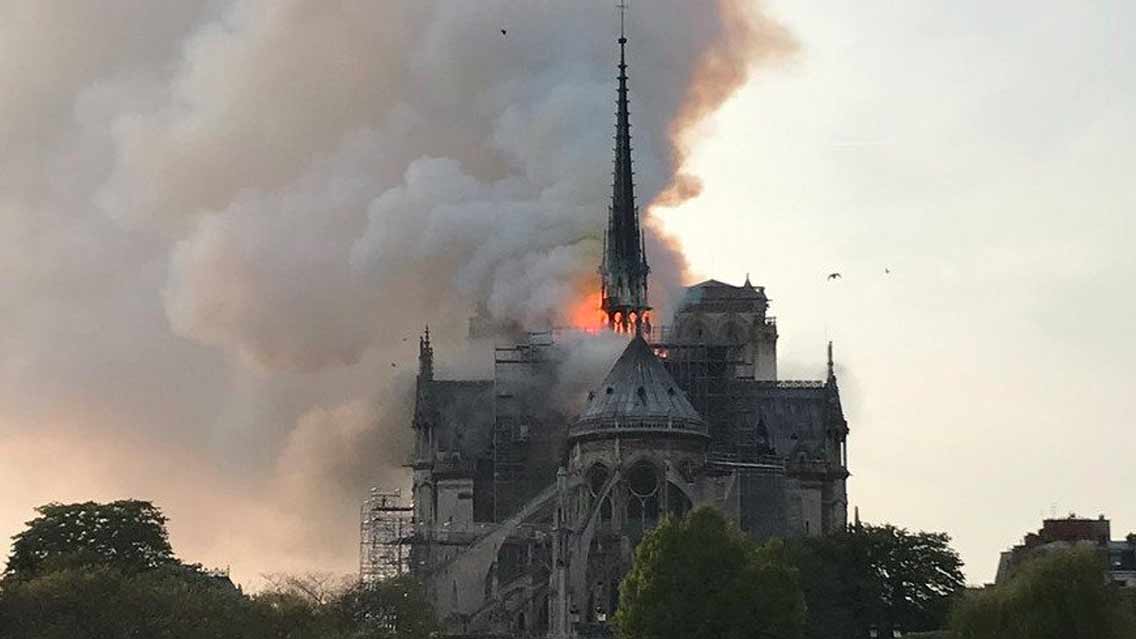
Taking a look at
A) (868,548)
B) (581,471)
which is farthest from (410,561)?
(868,548)

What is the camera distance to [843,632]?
6590 inches

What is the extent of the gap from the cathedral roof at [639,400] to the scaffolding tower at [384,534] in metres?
13.3

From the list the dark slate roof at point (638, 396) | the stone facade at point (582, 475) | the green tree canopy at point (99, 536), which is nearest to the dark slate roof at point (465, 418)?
the stone facade at point (582, 475)

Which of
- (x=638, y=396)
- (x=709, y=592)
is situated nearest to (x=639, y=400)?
(x=638, y=396)

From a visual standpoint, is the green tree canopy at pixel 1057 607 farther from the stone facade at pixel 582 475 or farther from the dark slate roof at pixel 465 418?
the dark slate roof at pixel 465 418

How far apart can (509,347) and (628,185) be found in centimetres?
1112

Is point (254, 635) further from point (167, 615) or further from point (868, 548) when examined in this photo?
point (868, 548)

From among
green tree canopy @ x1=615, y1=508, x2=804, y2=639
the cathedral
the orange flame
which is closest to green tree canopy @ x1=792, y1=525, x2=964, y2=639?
the cathedral

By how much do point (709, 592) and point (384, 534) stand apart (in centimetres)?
4907

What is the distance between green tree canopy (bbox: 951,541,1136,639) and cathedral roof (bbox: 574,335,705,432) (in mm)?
54331

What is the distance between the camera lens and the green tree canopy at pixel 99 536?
505 feet

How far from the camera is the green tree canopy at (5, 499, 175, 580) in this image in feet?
505

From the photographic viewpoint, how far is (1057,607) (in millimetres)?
121688

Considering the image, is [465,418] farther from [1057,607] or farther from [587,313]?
[1057,607]
